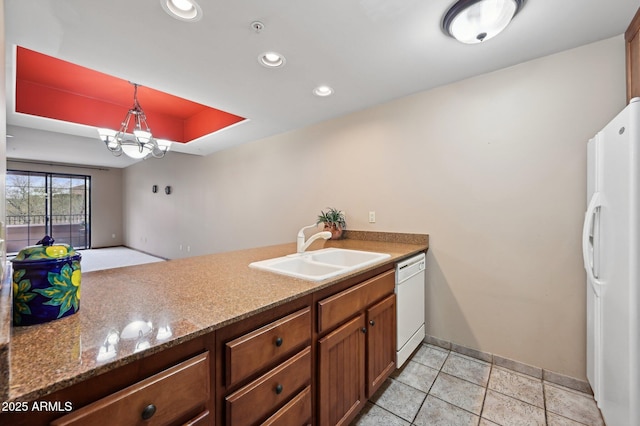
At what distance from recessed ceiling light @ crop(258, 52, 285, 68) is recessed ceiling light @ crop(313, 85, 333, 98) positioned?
47 centimetres

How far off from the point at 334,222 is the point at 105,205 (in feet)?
28.2

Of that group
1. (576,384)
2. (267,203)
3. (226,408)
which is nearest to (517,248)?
(576,384)

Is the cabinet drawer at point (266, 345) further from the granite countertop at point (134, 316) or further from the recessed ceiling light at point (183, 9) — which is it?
the recessed ceiling light at point (183, 9)

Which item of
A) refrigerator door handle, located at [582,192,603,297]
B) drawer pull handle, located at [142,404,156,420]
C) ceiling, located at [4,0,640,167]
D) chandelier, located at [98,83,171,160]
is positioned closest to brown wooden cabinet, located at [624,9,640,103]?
ceiling, located at [4,0,640,167]

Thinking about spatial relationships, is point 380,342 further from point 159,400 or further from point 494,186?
point 494,186

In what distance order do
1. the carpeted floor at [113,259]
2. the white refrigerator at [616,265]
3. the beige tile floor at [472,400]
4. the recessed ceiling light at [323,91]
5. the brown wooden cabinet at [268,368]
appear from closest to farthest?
the brown wooden cabinet at [268,368] < the white refrigerator at [616,265] < the beige tile floor at [472,400] < the recessed ceiling light at [323,91] < the carpeted floor at [113,259]

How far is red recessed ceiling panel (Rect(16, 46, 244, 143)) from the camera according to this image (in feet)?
8.61

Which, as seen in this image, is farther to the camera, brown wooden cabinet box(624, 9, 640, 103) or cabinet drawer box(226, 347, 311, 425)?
brown wooden cabinet box(624, 9, 640, 103)

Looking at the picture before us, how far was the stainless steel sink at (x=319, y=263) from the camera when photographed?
142 centimetres

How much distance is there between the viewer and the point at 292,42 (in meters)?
1.67

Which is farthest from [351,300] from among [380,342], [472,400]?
[472,400]

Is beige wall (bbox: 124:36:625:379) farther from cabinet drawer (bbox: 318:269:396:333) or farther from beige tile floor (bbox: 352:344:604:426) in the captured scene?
cabinet drawer (bbox: 318:269:396:333)

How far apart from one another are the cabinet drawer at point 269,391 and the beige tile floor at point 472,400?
72 centimetres

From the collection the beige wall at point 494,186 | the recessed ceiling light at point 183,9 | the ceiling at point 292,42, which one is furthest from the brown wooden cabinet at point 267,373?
the recessed ceiling light at point 183,9
